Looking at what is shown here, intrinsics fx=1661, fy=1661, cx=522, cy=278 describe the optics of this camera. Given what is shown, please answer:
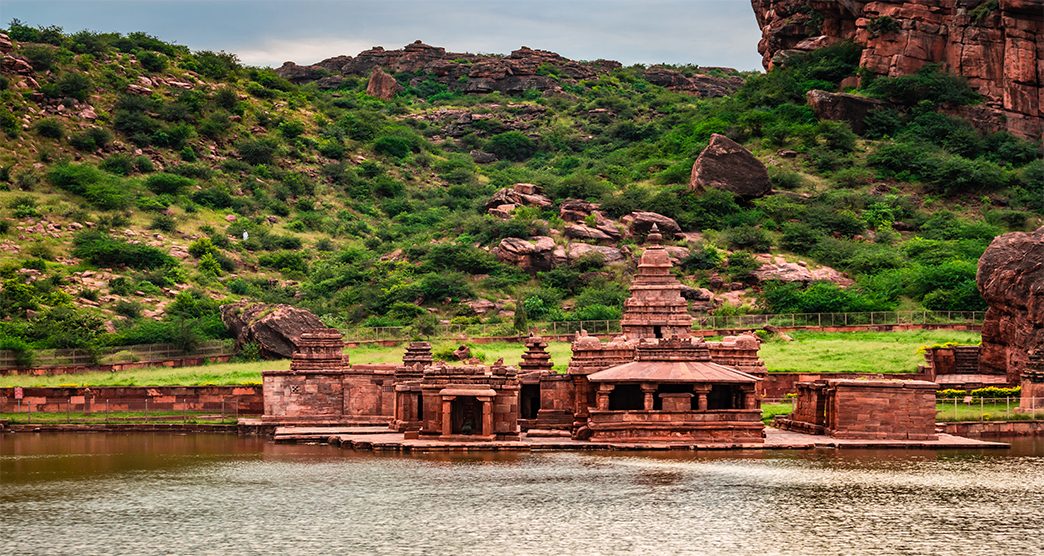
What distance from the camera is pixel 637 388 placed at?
4969 cm

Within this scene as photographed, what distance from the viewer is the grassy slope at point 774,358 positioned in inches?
2475

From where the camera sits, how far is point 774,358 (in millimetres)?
65938

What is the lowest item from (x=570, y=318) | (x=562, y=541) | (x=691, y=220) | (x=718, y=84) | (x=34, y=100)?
(x=562, y=541)

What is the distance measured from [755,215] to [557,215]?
37.3 feet

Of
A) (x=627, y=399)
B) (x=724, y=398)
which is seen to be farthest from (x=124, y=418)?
(x=724, y=398)

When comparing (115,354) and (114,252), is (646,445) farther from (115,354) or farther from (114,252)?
(114,252)

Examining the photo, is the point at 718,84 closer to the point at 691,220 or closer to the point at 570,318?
the point at 691,220

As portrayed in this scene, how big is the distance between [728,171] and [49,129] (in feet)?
138

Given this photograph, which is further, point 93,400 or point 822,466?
point 93,400

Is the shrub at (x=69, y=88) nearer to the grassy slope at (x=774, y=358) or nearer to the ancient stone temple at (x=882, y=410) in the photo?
the grassy slope at (x=774, y=358)

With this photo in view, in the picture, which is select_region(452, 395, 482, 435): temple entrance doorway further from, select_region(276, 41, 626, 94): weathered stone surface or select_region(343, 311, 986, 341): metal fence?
select_region(276, 41, 626, 94): weathered stone surface

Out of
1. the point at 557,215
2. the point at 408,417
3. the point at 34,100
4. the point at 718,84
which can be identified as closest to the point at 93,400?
the point at 408,417

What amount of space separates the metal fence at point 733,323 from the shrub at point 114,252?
50.8 feet

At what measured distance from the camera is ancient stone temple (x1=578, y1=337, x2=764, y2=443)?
152ft
